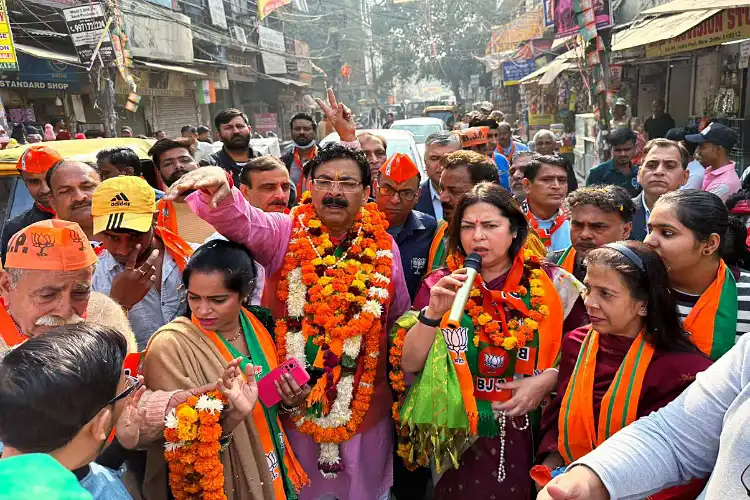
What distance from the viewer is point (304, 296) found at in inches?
105

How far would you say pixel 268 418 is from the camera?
7.89 ft

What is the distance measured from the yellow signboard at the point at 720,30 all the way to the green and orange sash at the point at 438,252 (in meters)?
5.68

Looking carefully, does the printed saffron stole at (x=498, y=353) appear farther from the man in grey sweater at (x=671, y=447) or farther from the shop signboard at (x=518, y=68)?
the shop signboard at (x=518, y=68)

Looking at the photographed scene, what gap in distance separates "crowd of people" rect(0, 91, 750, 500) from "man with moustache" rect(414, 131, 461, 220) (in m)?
1.15

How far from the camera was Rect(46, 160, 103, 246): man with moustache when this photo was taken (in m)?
3.42

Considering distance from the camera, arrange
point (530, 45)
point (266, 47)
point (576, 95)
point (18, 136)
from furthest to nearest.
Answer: point (266, 47)
point (530, 45)
point (576, 95)
point (18, 136)

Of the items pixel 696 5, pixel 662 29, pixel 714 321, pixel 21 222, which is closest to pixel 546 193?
pixel 714 321

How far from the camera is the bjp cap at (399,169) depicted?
363 centimetres

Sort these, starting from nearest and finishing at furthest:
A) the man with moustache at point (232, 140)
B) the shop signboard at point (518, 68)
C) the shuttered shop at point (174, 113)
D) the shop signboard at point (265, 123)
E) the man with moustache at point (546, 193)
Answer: the man with moustache at point (546, 193), the man with moustache at point (232, 140), the shuttered shop at point (174, 113), the shop signboard at point (518, 68), the shop signboard at point (265, 123)

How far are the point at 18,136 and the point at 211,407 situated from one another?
40.8 feet

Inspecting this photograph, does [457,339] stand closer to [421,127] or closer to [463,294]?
[463,294]

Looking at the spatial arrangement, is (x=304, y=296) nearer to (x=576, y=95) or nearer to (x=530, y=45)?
(x=576, y=95)

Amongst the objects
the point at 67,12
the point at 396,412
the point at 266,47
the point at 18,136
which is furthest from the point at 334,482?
the point at 266,47

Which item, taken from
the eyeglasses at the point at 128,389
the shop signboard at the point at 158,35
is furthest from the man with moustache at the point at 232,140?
the shop signboard at the point at 158,35
